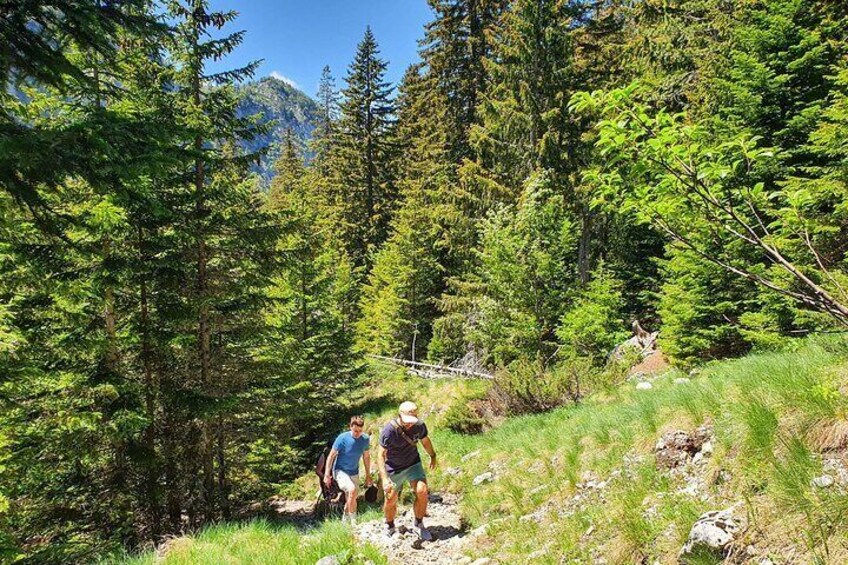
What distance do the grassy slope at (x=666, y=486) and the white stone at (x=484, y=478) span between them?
34cm

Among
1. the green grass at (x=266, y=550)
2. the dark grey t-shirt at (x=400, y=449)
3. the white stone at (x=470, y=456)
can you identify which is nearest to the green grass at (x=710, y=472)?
the dark grey t-shirt at (x=400, y=449)

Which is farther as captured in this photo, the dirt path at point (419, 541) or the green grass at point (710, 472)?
the dirt path at point (419, 541)

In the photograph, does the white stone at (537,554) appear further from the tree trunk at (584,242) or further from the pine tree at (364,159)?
the pine tree at (364,159)

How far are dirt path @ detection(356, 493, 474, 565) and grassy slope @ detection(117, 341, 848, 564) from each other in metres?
0.31

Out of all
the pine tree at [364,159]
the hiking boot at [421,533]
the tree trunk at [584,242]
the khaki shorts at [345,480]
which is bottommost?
the hiking boot at [421,533]

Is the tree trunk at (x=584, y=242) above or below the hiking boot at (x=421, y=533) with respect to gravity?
above

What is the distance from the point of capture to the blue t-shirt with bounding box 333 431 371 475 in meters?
7.46

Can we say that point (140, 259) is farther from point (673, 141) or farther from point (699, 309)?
point (699, 309)

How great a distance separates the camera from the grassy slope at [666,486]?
2957mm

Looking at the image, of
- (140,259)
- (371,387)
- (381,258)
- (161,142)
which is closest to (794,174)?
(161,142)

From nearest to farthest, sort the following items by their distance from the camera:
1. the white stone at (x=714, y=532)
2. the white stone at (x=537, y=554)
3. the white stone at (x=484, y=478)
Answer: the white stone at (x=714, y=532), the white stone at (x=537, y=554), the white stone at (x=484, y=478)

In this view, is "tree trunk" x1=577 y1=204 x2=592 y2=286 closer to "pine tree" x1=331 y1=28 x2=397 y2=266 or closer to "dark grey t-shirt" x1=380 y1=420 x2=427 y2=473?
"dark grey t-shirt" x1=380 y1=420 x2=427 y2=473

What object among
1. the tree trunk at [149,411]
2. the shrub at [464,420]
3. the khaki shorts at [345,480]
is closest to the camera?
the khaki shorts at [345,480]

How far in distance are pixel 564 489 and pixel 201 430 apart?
33.9ft
